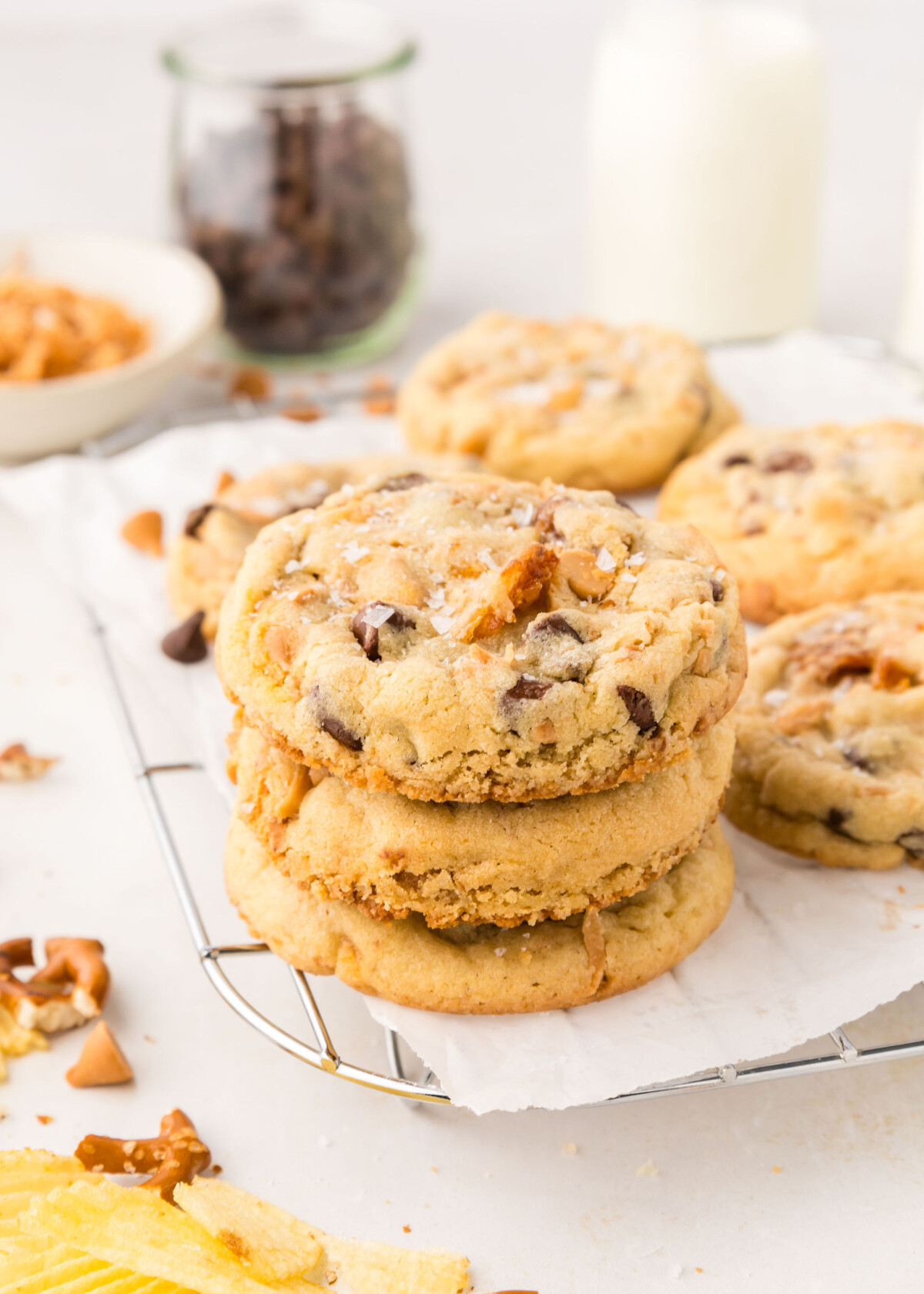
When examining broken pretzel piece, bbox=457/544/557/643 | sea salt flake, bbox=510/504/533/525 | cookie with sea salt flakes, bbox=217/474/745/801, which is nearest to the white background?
cookie with sea salt flakes, bbox=217/474/745/801

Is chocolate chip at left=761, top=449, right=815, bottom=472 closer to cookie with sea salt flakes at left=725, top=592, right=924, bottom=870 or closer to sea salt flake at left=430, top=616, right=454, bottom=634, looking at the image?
cookie with sea salt flakes at left=725, top=592, right=924, bottom=870

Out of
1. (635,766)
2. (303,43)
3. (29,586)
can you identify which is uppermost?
(303,43)

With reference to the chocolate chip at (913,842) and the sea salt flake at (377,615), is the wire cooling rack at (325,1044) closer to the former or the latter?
the chocolate chip at (913,842)

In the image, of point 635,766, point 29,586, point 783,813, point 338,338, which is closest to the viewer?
point 635,766

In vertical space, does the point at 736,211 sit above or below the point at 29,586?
above

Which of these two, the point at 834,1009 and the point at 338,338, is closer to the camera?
the point at 834,1009

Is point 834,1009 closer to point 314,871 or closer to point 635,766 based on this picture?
point 635,766

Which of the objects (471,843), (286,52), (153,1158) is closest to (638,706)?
(471,843)

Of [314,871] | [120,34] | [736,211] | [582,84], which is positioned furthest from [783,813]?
[120,34]
